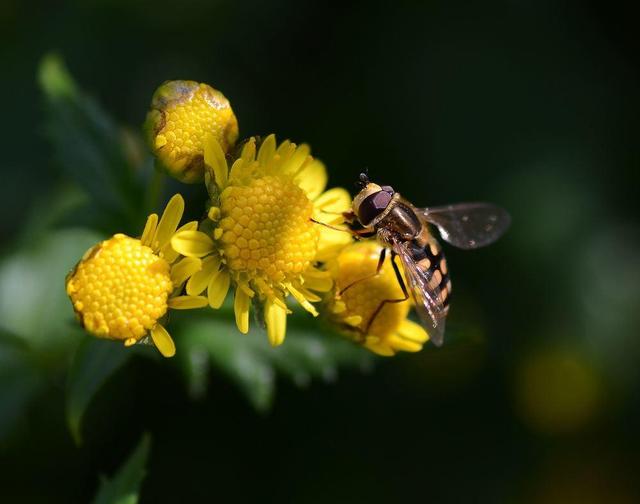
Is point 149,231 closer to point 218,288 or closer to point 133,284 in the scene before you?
point 133,284

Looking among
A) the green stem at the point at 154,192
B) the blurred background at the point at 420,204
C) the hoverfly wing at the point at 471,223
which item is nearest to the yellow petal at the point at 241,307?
the green stem at the point at 154,192

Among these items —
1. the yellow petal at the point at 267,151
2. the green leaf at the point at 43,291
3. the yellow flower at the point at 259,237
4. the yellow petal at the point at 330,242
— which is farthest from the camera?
the green leaf at the point at 43,291

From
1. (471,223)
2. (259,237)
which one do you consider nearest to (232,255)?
(259,237)

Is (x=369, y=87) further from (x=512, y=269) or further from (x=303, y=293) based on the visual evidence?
(x=303, y=293)

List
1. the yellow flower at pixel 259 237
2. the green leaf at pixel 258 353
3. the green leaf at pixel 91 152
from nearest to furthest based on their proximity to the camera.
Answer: the yellow flower at pixel 259 237 → the green leaf at pixel 258 353 → the green leaf at pixel 91 152

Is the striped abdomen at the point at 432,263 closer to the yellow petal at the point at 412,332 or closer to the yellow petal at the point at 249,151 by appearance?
the yellow petal at the point at 412,332
